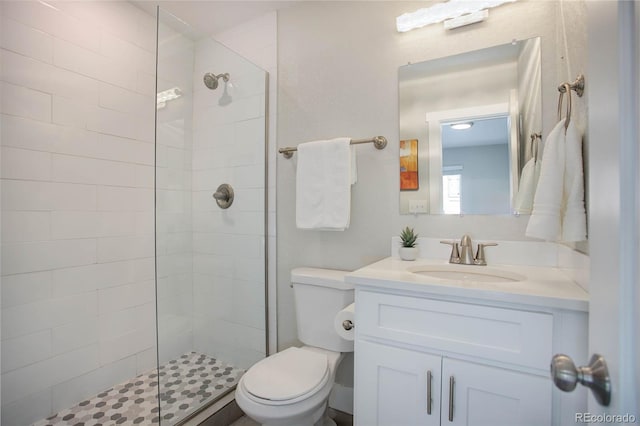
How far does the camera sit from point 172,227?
155cm

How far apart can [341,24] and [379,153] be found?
760 mm

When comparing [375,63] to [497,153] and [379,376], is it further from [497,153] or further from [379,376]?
[379,376]

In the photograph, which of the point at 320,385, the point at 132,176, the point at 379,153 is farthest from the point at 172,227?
the point at 379,153

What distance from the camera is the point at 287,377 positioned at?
129 cm

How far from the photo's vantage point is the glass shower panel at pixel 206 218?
1528 millimetres

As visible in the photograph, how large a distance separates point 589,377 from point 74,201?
2140mm

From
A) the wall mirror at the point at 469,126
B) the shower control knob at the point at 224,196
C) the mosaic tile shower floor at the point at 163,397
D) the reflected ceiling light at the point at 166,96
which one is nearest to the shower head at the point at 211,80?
the reflected ceiling light at the point at 166,96

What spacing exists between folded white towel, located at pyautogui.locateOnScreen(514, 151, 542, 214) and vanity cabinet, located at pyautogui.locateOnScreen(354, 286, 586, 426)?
1.92 ft

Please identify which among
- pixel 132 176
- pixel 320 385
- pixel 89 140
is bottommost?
pixel 320 385

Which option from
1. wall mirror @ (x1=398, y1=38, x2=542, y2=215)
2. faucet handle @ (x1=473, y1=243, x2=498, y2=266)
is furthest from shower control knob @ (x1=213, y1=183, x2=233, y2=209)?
faucet handle @ (x1=473, y1=243, x2=498, y2=266)

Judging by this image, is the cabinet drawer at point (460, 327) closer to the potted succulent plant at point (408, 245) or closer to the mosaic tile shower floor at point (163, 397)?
the potted succulent plant at point (408, 245)

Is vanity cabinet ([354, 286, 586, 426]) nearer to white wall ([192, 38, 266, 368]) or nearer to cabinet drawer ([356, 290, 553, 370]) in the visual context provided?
cabinet drawer ([356, 290, 553, 370])

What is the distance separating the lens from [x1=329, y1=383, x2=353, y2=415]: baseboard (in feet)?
5.41

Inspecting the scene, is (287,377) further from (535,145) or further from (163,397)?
(535,145)
